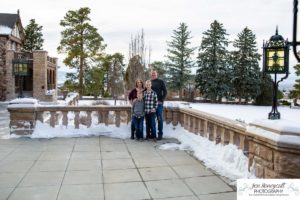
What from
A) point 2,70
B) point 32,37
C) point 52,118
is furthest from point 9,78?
point 52,118

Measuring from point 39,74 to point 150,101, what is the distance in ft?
67.7

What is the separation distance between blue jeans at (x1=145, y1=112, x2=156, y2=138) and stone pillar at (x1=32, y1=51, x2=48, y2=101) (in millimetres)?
19771

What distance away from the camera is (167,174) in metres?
4.41

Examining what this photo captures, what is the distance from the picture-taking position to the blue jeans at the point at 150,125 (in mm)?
6891

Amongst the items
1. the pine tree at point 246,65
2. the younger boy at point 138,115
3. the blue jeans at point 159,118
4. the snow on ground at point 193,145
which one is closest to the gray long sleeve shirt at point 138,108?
the younger boy at point 138,115

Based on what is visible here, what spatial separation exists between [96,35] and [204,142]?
78.9 ft

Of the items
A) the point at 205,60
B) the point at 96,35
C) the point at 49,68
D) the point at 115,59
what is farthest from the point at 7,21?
the point at 205,60

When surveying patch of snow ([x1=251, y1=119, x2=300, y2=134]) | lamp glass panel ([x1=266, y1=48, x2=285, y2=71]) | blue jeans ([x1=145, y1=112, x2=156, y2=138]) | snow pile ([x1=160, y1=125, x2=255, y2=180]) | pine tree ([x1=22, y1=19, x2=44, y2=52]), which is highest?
pine tree ([x1=22, y1=19, x2=44, y2=52])

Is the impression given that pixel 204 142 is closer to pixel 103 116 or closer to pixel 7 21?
pixel 103 116

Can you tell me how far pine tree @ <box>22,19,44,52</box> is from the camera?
123 feet

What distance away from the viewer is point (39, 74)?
25078mm

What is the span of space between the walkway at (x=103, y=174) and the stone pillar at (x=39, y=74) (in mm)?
19894

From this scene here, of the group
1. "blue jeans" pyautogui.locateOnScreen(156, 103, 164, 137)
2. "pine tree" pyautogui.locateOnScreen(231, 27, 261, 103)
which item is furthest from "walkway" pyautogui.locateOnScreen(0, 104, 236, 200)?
"pine tree" pyautogui.locateOnScreen(231, 27, 261, 103)

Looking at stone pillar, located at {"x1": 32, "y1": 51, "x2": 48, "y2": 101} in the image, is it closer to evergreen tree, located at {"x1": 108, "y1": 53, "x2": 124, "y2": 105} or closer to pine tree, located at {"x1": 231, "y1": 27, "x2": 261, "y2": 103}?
evergreen tree, located at {"x1": 108, "y1": 53, "x2": 124, "y2": 105}
